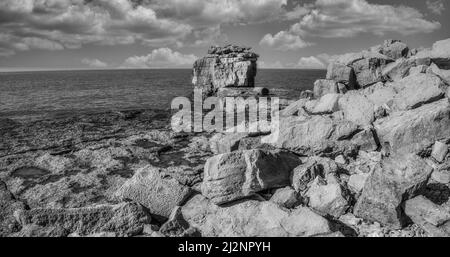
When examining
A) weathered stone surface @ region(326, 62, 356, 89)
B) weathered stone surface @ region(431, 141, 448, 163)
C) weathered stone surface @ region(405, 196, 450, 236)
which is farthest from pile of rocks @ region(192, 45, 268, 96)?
weathered stone surface @ region(405, 196, 450, 236)

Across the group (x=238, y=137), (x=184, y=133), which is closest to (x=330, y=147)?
(x=238, y=137)

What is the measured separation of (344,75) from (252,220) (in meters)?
27.0

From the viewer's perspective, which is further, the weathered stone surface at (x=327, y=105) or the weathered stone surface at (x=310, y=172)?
the weathered stone surface at (x=327, y=105)

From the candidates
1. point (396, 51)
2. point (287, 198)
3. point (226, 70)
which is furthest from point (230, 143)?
point (226, 70)

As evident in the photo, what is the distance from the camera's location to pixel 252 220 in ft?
39.7

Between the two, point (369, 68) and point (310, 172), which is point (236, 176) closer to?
point (310, 172)

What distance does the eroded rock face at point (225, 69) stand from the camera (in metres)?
65.7

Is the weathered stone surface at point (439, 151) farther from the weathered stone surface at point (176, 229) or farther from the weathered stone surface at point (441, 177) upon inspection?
the weathered stone surface at point (176, 229)

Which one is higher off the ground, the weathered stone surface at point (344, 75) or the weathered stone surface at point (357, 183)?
the weathered stone surface at point (344, 75)

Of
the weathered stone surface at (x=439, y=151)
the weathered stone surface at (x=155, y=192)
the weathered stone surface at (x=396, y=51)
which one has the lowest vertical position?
the weathered stone surface at (x=155, y=192)

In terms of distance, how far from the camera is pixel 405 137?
16312 millimetres

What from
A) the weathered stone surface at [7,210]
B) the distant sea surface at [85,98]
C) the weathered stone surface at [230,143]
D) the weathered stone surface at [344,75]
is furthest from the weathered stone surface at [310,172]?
the distant sea surface at [85,98]

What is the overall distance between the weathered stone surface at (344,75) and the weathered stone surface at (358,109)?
13017 millimetres
